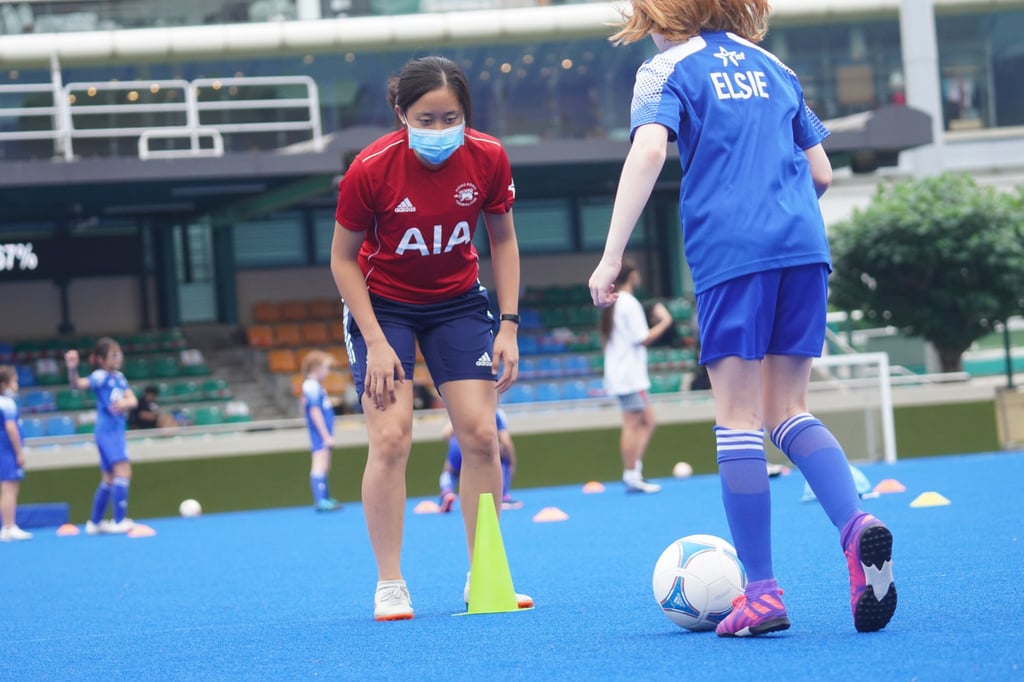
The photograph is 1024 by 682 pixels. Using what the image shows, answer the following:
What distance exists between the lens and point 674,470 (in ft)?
59.7

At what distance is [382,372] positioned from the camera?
16.1 ft

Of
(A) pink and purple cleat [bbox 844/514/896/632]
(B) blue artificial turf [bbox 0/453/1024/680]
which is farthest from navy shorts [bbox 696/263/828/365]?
(B) blue artificial turf [bbox 0/453/1024/680]

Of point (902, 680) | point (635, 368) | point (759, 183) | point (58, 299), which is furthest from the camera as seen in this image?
point (58, 299)

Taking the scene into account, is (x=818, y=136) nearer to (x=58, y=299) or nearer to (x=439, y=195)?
(x=439, y=195)

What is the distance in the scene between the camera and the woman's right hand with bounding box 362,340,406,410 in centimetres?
490

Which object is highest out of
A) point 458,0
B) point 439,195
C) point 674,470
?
point 458,0

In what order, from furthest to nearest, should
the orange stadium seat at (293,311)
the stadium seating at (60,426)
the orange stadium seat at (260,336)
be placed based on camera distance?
the orange stadium seat at (293,311) < the orange stadium seat at (260,336) < the stadium seating at (60,426)

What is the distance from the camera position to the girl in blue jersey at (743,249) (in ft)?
12.9

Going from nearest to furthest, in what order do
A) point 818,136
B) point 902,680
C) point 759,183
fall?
point 902,680, point 759,183, point 818,136

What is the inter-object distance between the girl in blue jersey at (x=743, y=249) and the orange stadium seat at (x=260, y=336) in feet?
68.4

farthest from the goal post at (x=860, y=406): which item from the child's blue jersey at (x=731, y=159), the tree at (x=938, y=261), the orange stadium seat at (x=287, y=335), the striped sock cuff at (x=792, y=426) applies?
the child's blue jersey at (x=731, y=159)

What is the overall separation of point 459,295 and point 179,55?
2532 cm

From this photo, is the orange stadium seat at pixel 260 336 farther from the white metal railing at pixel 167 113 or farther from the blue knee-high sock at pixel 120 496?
the blue knee-high sock at pixel 120 496

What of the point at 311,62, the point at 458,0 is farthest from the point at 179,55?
the point at 458,0
